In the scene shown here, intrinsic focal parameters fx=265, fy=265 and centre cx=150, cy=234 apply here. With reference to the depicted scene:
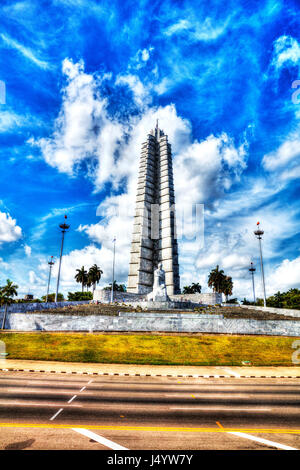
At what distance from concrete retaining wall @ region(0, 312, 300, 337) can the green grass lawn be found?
1.44 meters

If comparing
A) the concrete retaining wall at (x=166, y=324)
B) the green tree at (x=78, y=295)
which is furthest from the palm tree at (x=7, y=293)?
the green tree at (x=78, y=295)

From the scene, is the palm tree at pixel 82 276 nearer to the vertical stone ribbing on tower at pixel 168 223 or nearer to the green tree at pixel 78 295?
the green tree at pixel 78 295

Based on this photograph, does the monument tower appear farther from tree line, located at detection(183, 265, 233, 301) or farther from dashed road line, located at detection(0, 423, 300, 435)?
dashed road line, located at detection(0, 423, 300, 435)

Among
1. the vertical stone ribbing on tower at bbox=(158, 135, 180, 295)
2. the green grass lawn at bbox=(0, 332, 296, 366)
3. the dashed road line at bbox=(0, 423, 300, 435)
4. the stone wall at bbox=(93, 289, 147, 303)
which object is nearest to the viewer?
the dashed road line at bbox=(0, 423, 300, 435)

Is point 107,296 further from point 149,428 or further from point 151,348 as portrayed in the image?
point 149,428

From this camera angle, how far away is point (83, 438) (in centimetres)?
775

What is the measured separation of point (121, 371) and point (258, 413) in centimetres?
982

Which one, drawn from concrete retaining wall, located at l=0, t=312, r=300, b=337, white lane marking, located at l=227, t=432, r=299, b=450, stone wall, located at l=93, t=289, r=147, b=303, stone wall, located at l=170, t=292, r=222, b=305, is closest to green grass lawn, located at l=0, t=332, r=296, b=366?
concrete retaining wall, located at l=0, t=312, r=300, b=337

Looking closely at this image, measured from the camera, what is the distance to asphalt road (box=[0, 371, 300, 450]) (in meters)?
7.71

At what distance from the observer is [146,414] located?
392 inches

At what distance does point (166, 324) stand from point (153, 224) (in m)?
44.3

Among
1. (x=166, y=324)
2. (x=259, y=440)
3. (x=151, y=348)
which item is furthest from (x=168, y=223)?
(x=259, y=440)

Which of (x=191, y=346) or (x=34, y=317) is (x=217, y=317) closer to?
(x=191, y=346)
